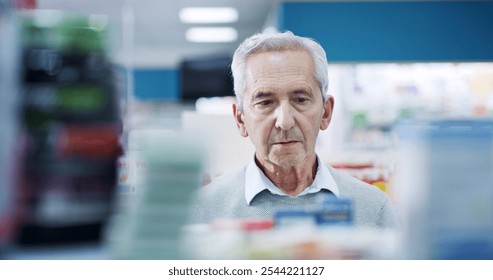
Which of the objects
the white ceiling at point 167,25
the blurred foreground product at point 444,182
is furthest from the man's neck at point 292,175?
the white ceiling at point 167,25

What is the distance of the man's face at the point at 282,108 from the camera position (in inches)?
27.8

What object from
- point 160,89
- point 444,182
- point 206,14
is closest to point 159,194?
point 444,182

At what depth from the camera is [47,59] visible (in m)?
0.41

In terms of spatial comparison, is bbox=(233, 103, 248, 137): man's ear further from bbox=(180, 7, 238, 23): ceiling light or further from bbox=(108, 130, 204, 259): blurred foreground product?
bbox=(180, 7, 238, 23): ceiling light

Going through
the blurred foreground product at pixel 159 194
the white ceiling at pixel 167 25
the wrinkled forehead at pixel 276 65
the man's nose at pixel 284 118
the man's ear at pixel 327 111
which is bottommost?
the blurred foreground product at pixel 159 194

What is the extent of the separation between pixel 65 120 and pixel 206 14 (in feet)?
10.4

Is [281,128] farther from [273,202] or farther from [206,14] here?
[206,14]

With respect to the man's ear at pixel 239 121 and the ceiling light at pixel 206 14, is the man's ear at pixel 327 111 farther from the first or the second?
the ceiling light at pixel 206 14

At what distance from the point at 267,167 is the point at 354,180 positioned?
0.13 m

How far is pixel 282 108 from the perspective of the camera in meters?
0.71

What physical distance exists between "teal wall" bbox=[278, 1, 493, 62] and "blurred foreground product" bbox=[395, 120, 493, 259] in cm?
347

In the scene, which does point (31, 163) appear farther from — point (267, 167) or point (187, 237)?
point (267, 167)
